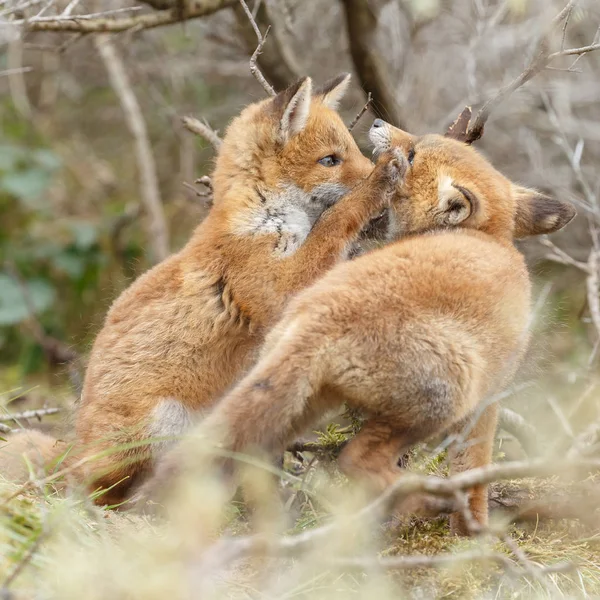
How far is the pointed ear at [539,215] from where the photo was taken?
18.7 ft

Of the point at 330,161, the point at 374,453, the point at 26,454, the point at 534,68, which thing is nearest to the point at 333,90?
the point at 330,161

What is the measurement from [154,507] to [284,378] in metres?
1.57

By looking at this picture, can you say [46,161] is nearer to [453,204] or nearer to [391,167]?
[391,167]

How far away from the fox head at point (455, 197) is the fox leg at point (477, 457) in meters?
1.31

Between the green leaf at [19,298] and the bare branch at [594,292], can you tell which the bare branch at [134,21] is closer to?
the bare branch at [594,292]

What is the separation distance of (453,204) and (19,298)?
7.01 m

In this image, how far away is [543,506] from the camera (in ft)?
16.4

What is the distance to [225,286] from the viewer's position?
538 cm

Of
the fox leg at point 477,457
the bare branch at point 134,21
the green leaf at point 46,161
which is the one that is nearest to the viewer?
the fox leg at point 477,457

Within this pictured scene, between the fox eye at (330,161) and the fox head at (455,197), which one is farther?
the fox eye at (330,161)

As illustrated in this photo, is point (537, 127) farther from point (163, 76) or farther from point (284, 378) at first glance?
point (284, 378)

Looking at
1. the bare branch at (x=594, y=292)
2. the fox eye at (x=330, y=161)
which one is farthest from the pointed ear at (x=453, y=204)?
the bare branch at (x=594, y=292)

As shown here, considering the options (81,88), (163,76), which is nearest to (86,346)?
(163,76)

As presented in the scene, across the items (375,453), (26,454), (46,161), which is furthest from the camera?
(46,161)
